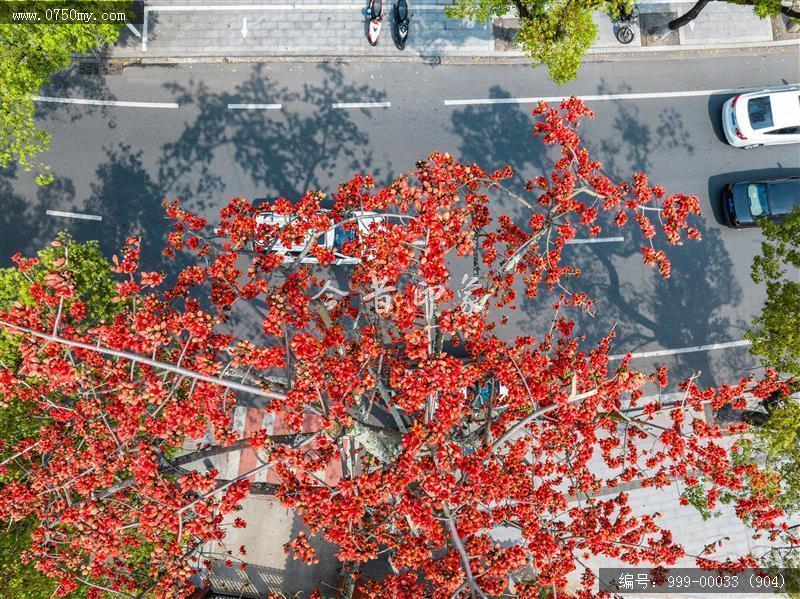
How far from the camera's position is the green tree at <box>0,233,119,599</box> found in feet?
49.2

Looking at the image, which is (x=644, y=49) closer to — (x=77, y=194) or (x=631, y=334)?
(x=631, y=334)

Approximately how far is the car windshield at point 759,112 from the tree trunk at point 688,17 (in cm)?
445

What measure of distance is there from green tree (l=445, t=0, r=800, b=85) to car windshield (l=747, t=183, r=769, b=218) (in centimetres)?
666

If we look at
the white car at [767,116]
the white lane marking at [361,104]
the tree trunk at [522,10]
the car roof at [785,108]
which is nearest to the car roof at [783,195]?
the white car at [767,116]

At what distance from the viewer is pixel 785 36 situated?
23.5 metres

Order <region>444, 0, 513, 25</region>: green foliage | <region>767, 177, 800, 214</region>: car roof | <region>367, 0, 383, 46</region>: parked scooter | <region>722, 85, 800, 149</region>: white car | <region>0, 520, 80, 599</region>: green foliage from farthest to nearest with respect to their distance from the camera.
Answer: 1. <region>367, 0, 383, 46</region>: parked scooter
2. <region>722, 85, 800, 149</region>: white car
3. <region>767, 177, 800, 214</region>: car roof
4. <region>444, 0, 513, 25</region>: green foliage
5. <region>0, 520, 80, 599</region>: green foliage

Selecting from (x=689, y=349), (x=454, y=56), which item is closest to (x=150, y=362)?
(x=454, y=56)

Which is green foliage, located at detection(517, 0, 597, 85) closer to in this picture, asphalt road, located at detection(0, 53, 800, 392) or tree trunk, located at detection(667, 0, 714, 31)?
asphalt road, located at detection(0, 53, 800, 392)

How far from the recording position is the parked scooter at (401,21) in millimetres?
22562

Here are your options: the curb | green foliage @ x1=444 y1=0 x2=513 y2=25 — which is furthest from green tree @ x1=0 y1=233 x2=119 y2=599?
green foliage @ x1=444 y1=0 x2=513 y2=25

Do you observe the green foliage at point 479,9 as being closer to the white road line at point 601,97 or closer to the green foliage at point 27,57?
the white road line at point 601,97

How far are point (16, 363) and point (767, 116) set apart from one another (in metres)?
30.2

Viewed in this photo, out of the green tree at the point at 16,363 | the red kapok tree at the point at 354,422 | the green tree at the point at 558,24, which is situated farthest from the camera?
the green tree at the point at 558,24

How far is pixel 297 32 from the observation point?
75.3ft
